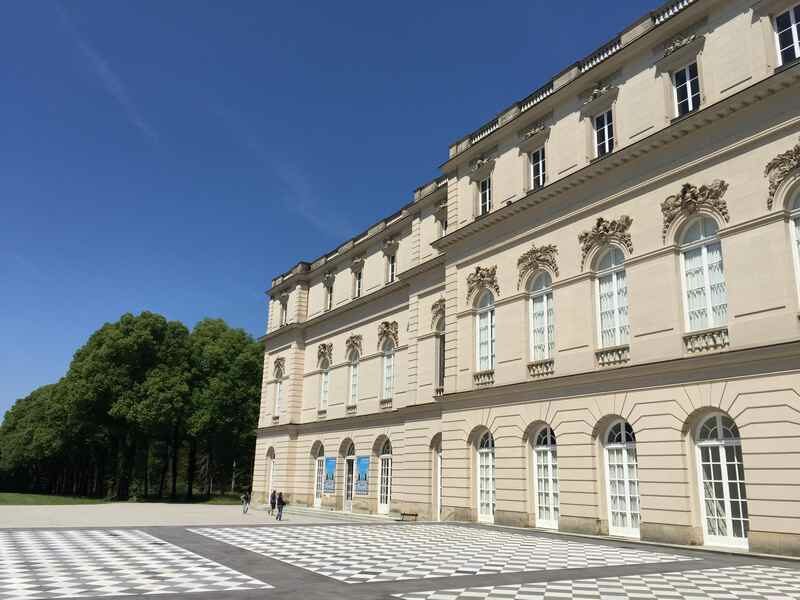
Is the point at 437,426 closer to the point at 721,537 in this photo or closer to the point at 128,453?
the point at 721,537

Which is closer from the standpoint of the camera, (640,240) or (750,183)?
(750,183)

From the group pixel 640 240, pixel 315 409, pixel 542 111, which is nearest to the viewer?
pixel 640 240

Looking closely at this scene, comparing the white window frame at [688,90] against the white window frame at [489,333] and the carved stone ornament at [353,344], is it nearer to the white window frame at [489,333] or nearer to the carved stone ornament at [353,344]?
the white window frame at [489,333]

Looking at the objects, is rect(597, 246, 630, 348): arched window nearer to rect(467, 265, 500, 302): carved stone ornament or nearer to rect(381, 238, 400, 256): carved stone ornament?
rect(467, 265, 500, 302): carved stone ornament

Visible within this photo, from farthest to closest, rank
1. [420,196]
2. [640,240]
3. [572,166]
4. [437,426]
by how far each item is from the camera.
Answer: [420,196] → [437,426] → [572,166] → [640,240]

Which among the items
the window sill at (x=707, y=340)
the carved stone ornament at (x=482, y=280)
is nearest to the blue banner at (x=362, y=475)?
the carved stone ornament at (x=482, y=280)

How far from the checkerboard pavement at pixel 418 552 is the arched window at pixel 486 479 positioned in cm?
183

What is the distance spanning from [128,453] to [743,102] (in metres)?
44.9

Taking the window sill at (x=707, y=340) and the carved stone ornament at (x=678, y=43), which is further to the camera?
the carved stone ornament at (x=678, y=43)

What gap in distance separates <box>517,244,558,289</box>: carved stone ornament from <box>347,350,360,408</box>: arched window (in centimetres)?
1402

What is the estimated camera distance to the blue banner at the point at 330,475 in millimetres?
33812

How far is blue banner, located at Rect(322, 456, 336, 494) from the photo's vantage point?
1331 inches

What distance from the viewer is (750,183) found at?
15719 mm

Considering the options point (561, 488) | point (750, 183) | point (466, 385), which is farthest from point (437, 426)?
point (750, 183)
